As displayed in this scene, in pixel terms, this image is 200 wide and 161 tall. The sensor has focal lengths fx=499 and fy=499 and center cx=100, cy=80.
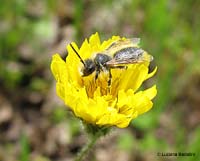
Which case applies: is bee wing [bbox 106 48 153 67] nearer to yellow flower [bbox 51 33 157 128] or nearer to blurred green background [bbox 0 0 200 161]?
yellow flower [bbox 51 33 157 128]

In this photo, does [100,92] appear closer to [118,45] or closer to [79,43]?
[118,45]

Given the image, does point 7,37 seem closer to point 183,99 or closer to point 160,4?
point 160,4

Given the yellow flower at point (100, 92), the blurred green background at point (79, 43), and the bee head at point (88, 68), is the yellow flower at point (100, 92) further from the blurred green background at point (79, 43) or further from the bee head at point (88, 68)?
the blurred green background at point (79, 43)

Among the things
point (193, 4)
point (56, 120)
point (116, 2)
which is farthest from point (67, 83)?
point (193, 4)

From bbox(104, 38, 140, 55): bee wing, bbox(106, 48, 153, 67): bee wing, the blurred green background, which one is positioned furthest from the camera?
the blurred green background

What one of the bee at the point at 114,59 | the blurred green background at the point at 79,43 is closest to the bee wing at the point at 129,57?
the bee at the point at 114,59

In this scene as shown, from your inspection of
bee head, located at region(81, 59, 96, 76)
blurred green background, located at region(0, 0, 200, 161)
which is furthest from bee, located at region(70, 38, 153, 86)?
blurred green background, located at region(0, 0, 200, 161)
